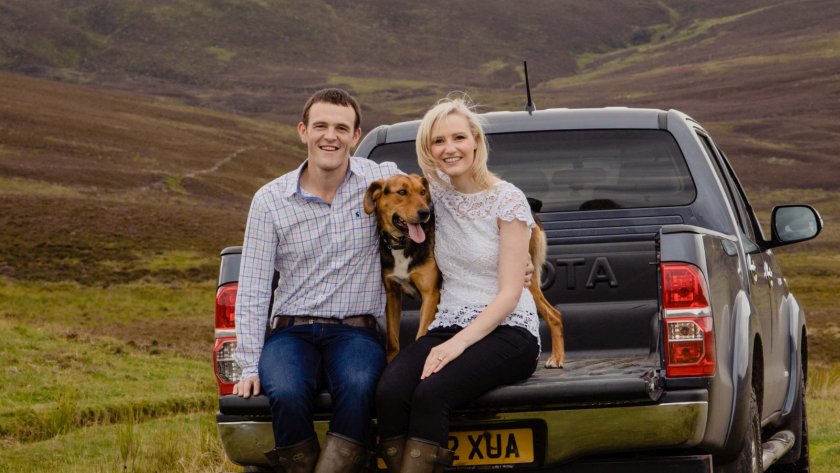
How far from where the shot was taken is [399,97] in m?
179

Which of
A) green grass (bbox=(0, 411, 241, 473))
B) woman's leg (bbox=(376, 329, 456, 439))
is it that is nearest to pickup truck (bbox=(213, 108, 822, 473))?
woman's leg (bbox=(376, 329, 456, 439))

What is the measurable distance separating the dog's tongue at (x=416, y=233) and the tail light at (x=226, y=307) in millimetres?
788

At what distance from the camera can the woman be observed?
465 centimetres

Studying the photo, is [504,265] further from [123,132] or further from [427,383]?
[123,132]

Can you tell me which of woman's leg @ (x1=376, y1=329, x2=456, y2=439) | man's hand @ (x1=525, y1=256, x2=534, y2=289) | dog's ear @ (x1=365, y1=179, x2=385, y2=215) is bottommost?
woman's leg @ (x1=376, y1=329, x2=456, y2=439)

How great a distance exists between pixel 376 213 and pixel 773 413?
265 centimetres

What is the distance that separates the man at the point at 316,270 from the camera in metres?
5.05

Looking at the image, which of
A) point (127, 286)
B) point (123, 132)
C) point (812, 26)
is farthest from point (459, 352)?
point (812, 26)

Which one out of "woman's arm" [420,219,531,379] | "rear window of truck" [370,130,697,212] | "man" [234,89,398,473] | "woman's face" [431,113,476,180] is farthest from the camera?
"rear window of truck" [370,130,697,212]

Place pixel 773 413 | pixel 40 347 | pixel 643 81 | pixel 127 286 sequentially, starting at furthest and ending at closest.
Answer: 1. pixel 643 81
2. pixel 127 286
3. pixel 40 347
4. pixel 773 413

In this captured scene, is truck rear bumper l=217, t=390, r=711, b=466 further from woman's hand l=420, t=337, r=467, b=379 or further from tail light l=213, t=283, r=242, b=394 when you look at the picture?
tail light l=213, t=283, r=242, b=394

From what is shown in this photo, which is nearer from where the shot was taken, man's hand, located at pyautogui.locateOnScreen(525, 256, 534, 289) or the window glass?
man's hand, located at pyautogui.locateOnScreen(525, 256, 534, 289)

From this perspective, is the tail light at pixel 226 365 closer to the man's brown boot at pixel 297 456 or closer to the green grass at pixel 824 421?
the man's brown boot at pixel 297 456

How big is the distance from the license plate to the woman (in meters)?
0.18
